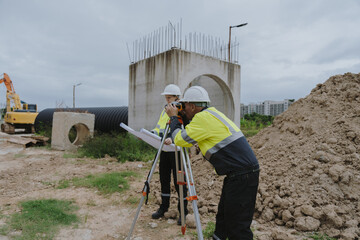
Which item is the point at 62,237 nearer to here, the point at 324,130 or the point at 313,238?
the point at 313,238

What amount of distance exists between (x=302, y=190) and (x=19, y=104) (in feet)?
75.6

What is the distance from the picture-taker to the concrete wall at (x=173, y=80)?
9.27m

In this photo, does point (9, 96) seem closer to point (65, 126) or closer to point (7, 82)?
point (7, 82)

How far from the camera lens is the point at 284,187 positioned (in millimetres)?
4191

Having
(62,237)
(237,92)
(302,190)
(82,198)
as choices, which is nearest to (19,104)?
(237,92)

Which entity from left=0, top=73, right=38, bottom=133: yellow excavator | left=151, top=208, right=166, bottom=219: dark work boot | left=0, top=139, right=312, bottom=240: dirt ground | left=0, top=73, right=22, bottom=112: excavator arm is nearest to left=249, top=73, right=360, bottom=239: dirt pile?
left=0, top=139, right=312, bottom=240: dirt ground

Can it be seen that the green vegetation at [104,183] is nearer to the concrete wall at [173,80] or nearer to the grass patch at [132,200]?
the grass patch at [132,200]

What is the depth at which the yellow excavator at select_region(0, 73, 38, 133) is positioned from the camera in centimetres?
1916

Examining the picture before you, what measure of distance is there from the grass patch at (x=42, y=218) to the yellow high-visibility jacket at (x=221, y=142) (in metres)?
2.42

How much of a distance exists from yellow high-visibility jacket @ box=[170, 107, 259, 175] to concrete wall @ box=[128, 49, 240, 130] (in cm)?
671

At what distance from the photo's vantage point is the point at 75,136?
1340cm

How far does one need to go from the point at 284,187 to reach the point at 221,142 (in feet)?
7.60

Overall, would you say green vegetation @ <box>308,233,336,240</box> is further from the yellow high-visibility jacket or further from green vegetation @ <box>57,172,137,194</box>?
green vegetation @ <box>57,172,137,194</box>

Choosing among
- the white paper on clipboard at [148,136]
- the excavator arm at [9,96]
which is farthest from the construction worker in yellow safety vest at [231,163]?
the excavator arm at [9,96]
